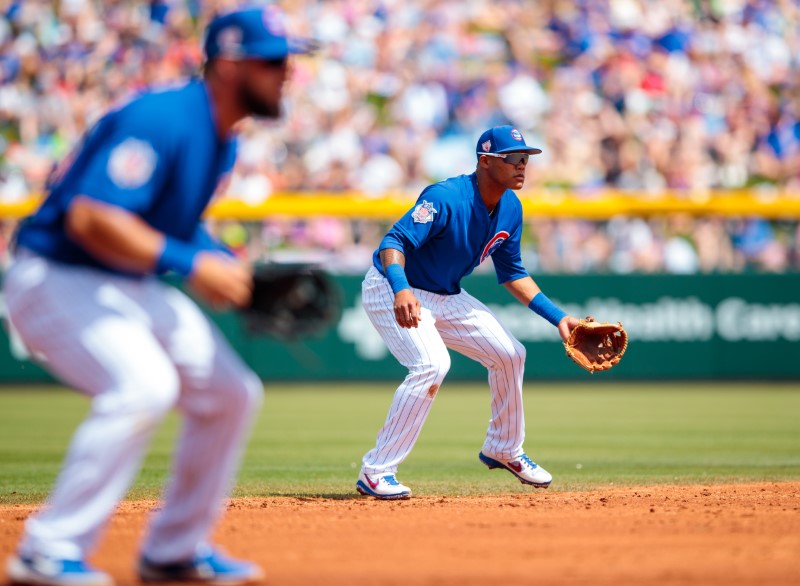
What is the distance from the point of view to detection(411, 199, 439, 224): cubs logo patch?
6.84 m

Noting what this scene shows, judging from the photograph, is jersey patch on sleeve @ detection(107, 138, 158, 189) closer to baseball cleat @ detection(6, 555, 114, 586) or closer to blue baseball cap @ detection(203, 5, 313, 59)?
blue baseball cap @ detection(203, 5, 313, 59)

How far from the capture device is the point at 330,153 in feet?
54.8

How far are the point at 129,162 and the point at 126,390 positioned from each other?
2.37ft

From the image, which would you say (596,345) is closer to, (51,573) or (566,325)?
(566,325)

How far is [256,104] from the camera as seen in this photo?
13.6 ft

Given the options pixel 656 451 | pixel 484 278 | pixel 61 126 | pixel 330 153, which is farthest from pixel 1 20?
pixel 656 451

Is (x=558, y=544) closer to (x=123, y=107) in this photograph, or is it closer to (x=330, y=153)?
(x=123, y=107)

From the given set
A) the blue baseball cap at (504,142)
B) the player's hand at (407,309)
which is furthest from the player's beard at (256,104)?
the blue baseball cap at (504,142)

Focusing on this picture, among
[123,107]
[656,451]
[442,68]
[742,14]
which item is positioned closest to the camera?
[123,107]

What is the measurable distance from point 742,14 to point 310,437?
38.9 feet

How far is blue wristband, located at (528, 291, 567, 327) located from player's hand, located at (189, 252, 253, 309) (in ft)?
11.8

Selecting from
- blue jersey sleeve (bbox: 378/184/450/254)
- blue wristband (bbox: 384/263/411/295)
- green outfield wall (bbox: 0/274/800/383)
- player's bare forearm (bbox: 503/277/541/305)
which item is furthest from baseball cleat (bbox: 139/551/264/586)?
green outfield wall (bbox: 0/274/800/383)

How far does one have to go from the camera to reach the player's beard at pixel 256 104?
13.5 feet

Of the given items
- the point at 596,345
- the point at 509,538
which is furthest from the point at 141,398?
the point at 596,345
